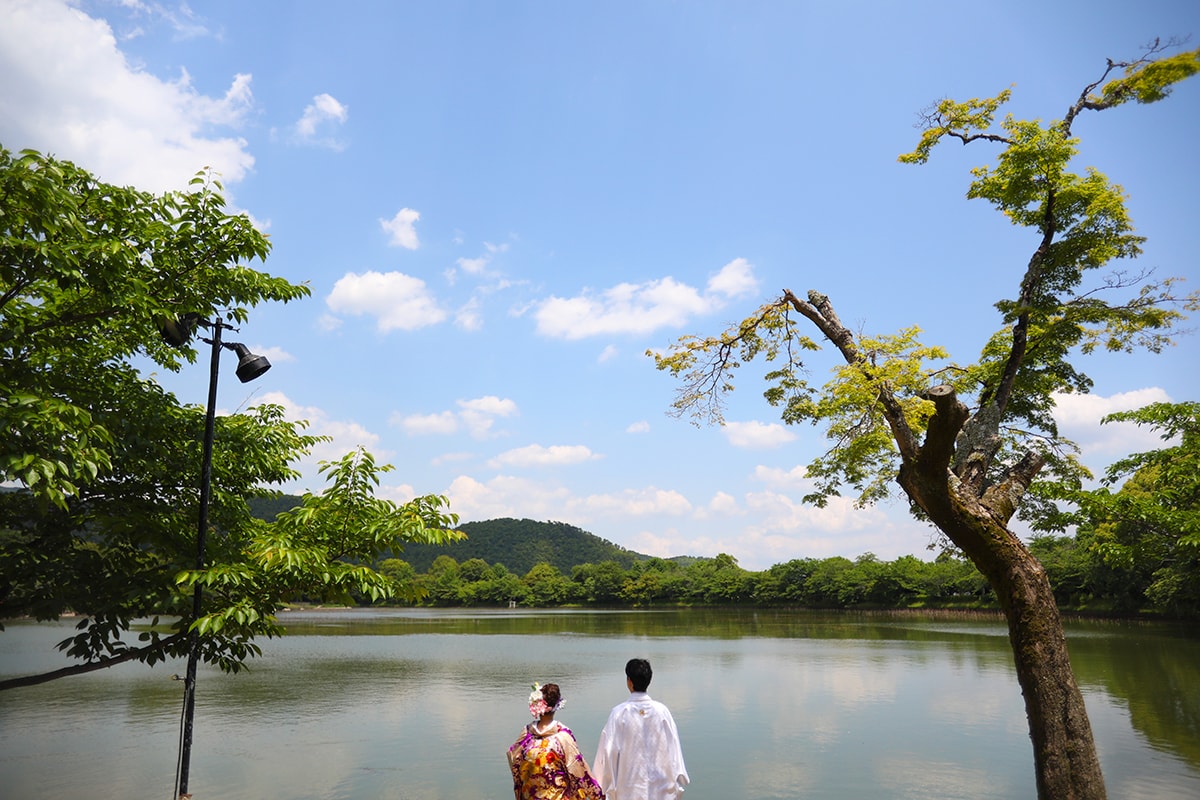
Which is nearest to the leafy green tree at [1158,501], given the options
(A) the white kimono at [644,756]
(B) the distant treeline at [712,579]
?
(A) the white kimono at [644,756]

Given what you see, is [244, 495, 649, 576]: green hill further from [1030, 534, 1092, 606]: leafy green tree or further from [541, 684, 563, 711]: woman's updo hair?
[541, 684, 563, 711]: woman's updo hair

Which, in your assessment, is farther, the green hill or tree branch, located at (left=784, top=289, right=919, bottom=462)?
the green hill

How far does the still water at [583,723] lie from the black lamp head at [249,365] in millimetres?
6998

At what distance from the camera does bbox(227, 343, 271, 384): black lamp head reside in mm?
6801

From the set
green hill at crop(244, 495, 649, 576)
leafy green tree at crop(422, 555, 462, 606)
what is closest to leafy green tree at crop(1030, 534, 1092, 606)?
leafy green tree at crop(422, 555, 462, 606)

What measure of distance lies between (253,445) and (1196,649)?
3524 cm

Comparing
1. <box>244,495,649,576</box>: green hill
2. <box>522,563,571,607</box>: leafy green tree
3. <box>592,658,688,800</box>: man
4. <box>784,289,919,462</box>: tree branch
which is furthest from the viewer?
<box>244,495,649,576</box>: green hill

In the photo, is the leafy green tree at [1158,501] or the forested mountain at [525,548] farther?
the forested mountain at [525,548]

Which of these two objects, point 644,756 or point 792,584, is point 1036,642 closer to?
point 644,756

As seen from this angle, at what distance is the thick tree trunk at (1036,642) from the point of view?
Result: 6711 millimetres

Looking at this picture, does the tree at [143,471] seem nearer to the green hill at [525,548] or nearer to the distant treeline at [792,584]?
the distant treeline at [792,584]

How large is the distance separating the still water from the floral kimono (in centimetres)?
663

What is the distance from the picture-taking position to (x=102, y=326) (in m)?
7.05

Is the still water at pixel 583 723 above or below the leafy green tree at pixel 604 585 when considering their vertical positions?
above
